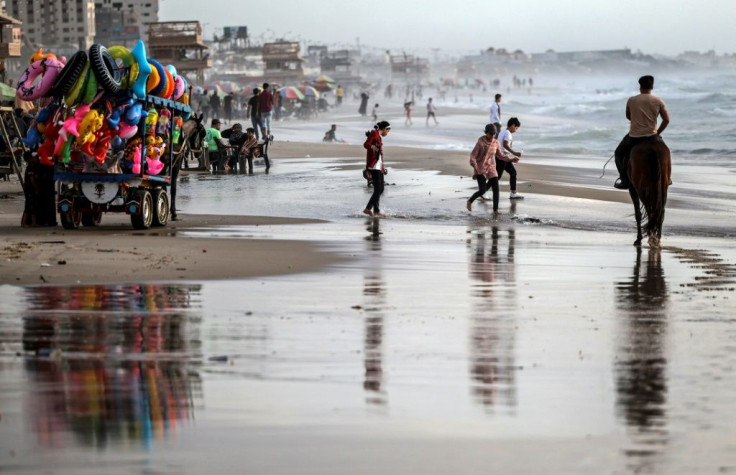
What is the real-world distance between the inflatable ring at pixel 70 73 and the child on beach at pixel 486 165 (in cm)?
649

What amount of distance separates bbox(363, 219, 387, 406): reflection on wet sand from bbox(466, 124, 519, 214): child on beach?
5954 mm

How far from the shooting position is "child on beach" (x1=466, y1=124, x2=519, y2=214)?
2005 centimetres

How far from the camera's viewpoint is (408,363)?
25.1ft

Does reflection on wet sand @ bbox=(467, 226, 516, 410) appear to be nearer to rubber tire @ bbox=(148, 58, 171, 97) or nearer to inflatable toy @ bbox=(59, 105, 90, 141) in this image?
rubber tire @ bbox=(148, 58, 171, 97)

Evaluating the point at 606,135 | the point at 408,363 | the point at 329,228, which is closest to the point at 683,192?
the point at 329,228

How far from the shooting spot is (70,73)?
1570 cm

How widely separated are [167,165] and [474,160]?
16.1 feet

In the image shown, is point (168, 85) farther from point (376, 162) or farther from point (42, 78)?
point (376, 162)

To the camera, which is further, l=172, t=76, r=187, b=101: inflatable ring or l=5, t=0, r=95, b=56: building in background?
l=5, t=0, r=95, b=56: building in background

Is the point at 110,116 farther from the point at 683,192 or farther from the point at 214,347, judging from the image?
the point at 683,192

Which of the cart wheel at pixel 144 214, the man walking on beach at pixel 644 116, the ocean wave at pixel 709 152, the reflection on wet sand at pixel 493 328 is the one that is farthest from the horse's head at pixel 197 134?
the ocean wave at pixel 709 152

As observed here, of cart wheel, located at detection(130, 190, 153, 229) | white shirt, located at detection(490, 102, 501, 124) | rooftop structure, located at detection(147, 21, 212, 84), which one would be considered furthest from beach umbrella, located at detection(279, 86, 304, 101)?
cart wheel, located at detection(130, 190, 153, 229)

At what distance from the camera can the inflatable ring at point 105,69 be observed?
15505mm

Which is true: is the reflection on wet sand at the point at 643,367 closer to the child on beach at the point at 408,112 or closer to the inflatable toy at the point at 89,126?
the inflatable toy at the point at 89,126
